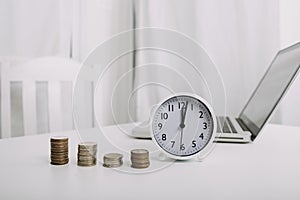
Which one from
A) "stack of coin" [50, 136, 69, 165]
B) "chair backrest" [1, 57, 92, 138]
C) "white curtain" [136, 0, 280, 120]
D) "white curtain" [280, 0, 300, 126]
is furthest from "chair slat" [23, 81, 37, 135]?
"white curtain" [280, 0, 300, 126]

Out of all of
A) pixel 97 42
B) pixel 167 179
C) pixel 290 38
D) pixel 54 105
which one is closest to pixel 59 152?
pixel 167 179

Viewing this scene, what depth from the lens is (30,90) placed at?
129 cm

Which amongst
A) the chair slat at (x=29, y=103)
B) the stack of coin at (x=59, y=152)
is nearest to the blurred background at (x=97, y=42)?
the chair slat at (x=29, y=103)

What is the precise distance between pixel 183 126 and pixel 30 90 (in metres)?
0.78

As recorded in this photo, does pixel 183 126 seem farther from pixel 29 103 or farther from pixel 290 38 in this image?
pixel 290 38

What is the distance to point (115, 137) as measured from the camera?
3.11ft

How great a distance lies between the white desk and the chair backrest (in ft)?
1.71

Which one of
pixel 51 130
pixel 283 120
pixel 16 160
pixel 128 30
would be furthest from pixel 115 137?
pixel 128 30

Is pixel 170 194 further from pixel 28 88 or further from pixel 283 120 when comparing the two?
pixel 283 120

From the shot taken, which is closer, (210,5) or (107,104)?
(107,104)

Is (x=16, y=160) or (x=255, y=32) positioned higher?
(x=255, y=32)

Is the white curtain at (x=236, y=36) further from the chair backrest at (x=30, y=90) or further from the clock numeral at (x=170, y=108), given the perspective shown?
the clock numeral at (x=170, y=108)

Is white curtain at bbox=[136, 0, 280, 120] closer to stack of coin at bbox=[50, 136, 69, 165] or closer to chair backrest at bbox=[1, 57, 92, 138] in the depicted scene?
chair backrest at bbox=[1, 57, 92, 138]

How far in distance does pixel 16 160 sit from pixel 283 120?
1032 mm
